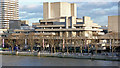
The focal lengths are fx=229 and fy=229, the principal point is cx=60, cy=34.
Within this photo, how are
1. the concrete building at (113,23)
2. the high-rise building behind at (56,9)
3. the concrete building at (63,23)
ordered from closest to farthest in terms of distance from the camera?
the concrete building at (63,23)
the high-rise building behind at (56,9)
the concrete building at (113,23)

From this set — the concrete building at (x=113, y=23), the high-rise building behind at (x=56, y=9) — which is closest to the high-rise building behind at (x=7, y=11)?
the high-rise building behind at (x=56, y=9)

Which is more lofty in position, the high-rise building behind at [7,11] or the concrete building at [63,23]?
the high-rise building behind at [7,11]

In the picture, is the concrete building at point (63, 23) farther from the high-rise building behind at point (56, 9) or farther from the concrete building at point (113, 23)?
the concrete building at point (113, 23)

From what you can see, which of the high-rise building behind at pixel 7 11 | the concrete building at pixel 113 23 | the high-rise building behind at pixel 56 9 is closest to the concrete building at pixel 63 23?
the high-rise building behind at pixel 56 9

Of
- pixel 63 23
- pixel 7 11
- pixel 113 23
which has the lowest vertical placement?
pixel 63 23

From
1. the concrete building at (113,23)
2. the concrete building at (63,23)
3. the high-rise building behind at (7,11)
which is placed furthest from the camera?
the high-rise building behind at (7,11)

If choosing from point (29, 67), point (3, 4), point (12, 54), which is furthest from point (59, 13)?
point (3, 4)

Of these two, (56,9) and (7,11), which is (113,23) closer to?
(56,9)

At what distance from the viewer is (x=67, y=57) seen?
43.9 m

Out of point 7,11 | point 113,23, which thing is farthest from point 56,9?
point 7,11

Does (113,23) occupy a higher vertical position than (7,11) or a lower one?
lower

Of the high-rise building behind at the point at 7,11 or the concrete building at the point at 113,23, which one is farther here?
the high-rise building behind at the point at 7,11

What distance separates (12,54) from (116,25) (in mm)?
43014

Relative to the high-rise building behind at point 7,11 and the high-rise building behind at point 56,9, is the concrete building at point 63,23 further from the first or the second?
the high-rise building behind at point 7,11
